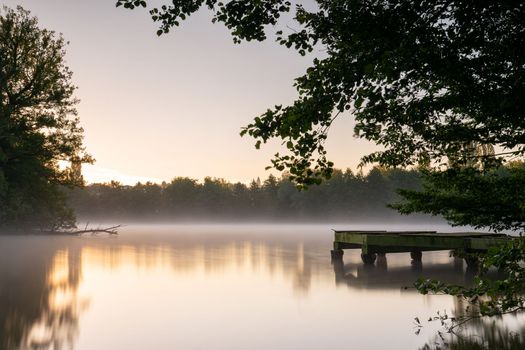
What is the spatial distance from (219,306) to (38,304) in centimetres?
445

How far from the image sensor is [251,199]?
440ft

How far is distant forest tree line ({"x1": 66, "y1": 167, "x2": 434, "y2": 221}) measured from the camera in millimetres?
119125

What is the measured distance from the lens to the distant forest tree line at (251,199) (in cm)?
11912

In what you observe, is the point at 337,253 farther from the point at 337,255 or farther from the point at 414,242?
the point at 414,242

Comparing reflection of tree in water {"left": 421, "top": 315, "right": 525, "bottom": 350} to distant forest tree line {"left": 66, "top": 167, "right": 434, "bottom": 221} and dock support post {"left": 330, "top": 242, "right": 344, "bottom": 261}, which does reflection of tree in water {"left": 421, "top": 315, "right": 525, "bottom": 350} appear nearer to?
dock support post {"left": 330, "top": 242, "right": 344, "bottom": 261}

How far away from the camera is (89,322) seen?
981cm

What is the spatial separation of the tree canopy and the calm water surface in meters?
15.3

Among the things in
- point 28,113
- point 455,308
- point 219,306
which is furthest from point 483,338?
point 28,113

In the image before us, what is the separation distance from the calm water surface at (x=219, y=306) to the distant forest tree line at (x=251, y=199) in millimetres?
99311

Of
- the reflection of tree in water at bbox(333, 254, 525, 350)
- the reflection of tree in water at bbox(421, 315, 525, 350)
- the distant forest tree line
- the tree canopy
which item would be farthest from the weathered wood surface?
the distant forest tree line

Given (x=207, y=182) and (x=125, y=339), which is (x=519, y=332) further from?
(x=207, y=182)

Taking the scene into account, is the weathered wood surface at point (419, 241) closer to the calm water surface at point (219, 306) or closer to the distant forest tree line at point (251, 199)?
the calm water surface at point (219, 306)

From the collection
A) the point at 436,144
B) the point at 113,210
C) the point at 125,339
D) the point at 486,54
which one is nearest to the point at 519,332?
the point at 436,144

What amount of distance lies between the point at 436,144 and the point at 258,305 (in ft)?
21.2
